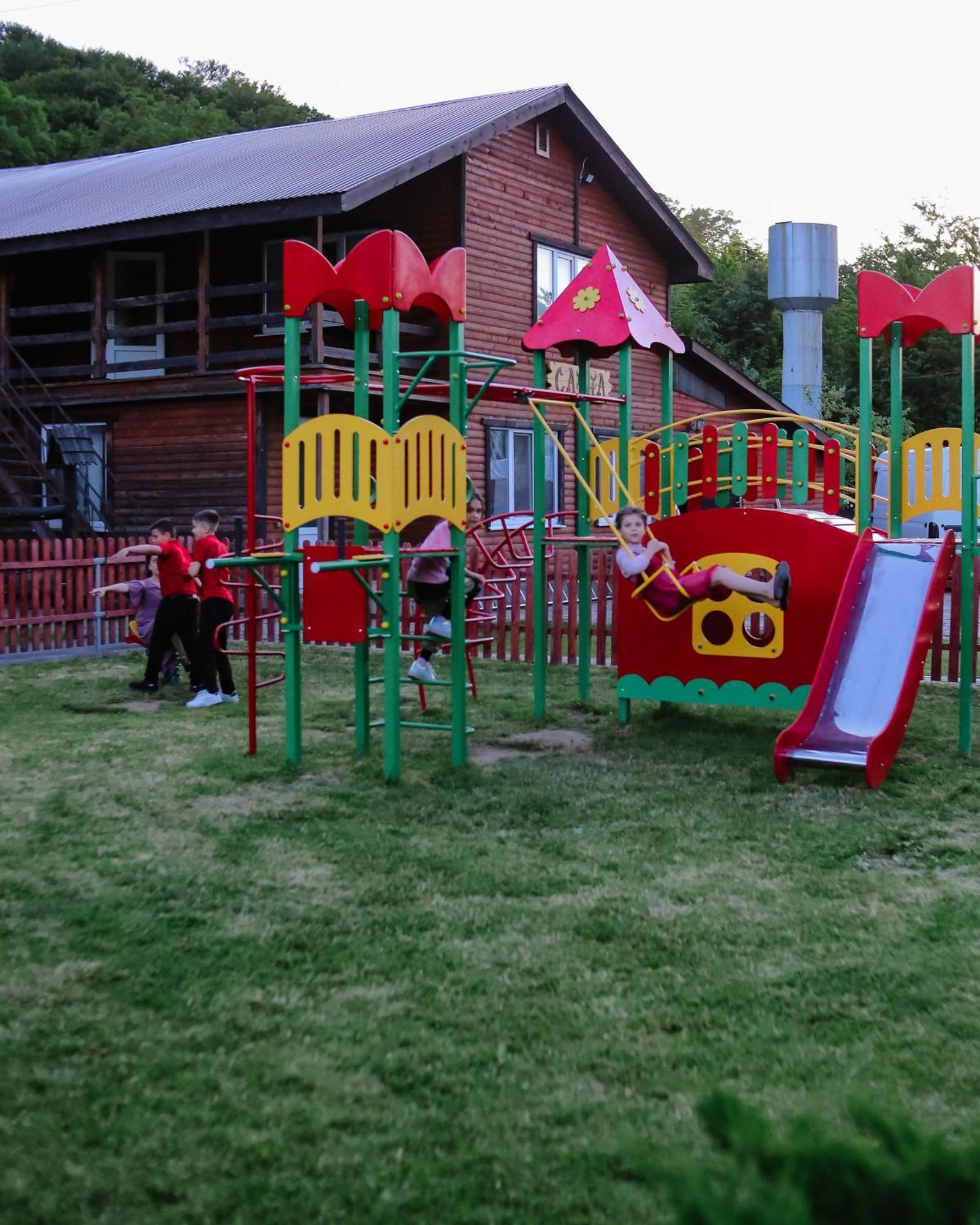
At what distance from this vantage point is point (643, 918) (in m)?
4.93

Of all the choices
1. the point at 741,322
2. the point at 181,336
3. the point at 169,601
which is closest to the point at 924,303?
the point at 169,601

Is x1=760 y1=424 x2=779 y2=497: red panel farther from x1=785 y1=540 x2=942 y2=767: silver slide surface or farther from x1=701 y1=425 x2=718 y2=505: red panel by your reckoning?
x1=785 y1=540 x2=942 y2=767: silver slide surface

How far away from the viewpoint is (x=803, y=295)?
123 feet

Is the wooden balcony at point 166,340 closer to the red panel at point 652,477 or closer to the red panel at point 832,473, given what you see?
the red panel at point 652,477

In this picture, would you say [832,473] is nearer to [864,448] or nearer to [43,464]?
[864,448]

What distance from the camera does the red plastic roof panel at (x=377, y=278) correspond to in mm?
7613

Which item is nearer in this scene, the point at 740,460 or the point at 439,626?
the point at 740,460

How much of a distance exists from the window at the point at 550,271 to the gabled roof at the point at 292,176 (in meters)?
1.84

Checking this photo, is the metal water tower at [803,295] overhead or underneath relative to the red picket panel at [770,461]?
overhead

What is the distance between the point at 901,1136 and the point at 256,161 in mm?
23416

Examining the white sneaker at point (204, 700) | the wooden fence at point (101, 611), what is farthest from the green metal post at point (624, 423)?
the white sneaker at point (204, 700)

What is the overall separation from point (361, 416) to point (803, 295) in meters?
32.0

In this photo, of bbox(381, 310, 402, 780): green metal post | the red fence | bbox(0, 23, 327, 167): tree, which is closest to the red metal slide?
bbox(381, 310, 402, 780): green metal post

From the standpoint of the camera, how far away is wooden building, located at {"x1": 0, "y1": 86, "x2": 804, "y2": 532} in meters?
20.2
